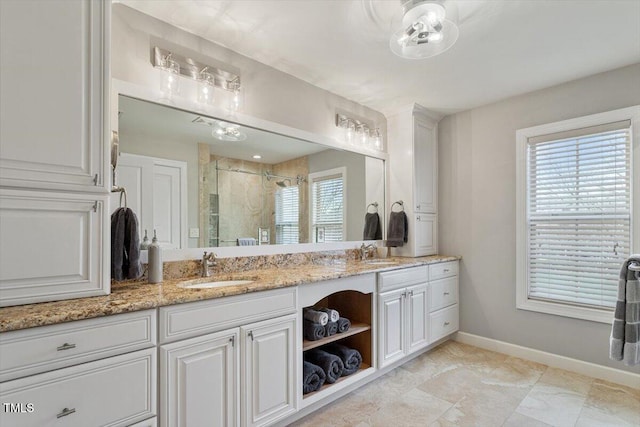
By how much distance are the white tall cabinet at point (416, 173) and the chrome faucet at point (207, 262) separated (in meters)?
2.02

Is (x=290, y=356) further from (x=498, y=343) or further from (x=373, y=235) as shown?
(x=498, y=343)

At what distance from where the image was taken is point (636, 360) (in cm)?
167

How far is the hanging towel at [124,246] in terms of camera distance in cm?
157

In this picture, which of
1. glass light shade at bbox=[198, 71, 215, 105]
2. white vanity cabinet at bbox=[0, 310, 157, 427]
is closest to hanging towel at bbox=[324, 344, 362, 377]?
white vanity cabinet at bbox=[0, 310, 157, 427]

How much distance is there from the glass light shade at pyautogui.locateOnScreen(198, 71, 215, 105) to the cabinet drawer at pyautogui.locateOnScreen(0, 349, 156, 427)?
1.53 metres

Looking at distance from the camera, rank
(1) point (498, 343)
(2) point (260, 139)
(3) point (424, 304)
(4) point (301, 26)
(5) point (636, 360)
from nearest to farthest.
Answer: (5) point (636, 360)
(4) point (301, 26)
(2) point (260, 139)
(3) point (424, 304)
(1) point (498, 343)

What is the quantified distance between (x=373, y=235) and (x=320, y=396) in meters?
1.65

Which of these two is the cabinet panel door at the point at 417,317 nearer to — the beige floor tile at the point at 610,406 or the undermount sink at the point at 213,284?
the beige floor tile at the point at 610,406

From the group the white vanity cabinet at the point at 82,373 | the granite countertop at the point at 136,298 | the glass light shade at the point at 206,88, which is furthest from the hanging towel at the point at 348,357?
the glass light shade at the point at 206,88

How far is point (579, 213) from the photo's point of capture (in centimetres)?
265

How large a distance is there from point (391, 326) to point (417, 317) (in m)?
0.38

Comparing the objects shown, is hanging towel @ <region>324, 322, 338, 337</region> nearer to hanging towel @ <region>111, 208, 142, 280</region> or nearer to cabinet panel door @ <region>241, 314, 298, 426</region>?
cabinet panel door @ <region>241, 314, 298, 426</region>

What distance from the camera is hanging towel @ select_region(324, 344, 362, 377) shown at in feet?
7.59

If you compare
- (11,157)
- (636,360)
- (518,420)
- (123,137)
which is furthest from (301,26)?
(518,420)
